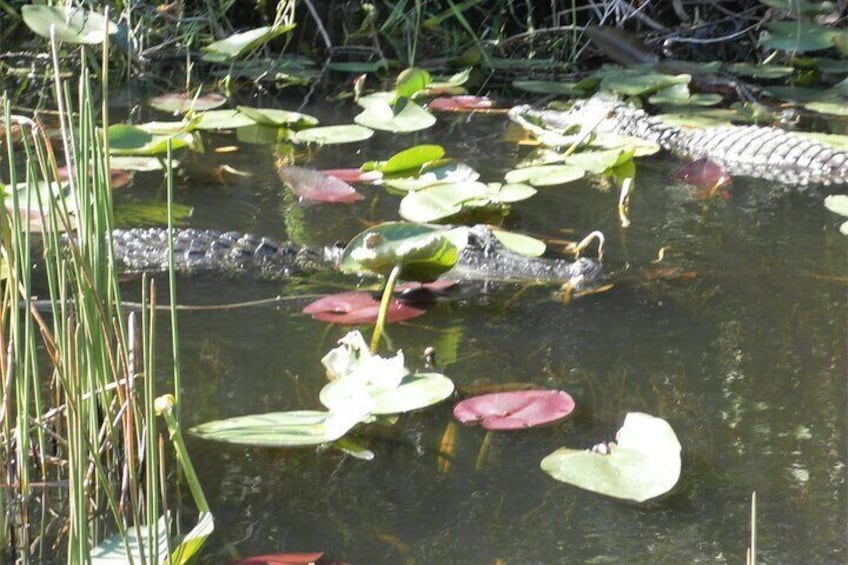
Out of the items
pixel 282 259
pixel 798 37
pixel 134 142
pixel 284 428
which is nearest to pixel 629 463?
pixel 284 428

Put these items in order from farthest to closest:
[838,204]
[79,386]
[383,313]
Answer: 1. [838,204]
2. [383,313]
3. [79,386]

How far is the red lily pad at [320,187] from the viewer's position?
11.3 feet

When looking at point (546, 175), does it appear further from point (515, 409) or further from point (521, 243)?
point (515, 409)

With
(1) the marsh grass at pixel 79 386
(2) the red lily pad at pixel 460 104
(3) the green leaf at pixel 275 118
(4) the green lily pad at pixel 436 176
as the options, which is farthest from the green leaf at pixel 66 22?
(1) the marsh grass at pixel 79 386

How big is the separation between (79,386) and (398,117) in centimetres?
258

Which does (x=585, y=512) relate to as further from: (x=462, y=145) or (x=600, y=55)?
(x=600, y=55)

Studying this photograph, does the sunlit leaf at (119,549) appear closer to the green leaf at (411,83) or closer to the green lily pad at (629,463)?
the green lily pad at (629,463)

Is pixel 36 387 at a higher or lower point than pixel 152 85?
higher

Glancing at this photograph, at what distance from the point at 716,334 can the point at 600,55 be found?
10.9 feet

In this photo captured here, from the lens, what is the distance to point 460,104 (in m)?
4.76

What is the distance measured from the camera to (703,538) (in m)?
1.80

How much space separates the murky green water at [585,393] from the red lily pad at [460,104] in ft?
4.19

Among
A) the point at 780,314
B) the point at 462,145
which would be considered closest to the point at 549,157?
the point at 462,145

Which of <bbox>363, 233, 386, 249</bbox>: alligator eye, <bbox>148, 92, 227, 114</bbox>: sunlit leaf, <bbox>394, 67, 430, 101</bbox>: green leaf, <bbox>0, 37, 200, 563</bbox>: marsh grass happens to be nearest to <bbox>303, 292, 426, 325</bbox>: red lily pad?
<bbox>363, 233, 386, 249</bbox>: alligator eye
